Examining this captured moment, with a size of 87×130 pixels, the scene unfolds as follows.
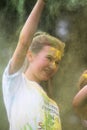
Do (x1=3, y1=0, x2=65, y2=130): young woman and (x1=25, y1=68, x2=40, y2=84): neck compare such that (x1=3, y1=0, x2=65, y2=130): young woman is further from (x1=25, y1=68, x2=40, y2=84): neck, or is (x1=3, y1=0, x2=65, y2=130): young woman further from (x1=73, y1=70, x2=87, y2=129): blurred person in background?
(x1=73, y1=70, x2=87, y2=129): blurred person in background

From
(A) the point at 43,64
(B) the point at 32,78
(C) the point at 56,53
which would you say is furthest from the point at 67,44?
(B) the point at 32,78

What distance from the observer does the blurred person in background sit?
2.59 meters

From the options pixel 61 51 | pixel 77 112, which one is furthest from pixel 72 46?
pixel 77 112

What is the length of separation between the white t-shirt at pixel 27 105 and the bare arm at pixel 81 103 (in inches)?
4.8

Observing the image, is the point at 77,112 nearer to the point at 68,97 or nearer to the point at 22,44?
the point at 68,97

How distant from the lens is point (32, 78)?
8.59 ft

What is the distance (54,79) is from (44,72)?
0.08 m

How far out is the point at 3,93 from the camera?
265cm

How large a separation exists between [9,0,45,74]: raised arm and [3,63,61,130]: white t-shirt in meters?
0.05

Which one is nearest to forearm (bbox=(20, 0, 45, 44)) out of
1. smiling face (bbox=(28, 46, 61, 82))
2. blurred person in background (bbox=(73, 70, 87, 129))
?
smiling face (bbox=(28, 46, 61, 82))

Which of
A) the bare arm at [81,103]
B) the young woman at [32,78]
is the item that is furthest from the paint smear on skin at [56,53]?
the bare arm at [81,103]

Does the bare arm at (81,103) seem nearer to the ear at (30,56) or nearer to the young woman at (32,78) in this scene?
the young woman at (32,78)

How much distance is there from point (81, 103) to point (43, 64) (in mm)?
326

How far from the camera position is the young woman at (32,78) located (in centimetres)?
256
